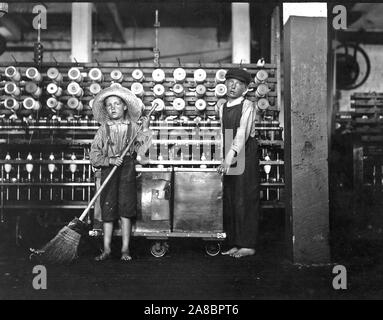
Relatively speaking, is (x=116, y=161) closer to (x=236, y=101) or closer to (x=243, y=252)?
(x=236, y=101)

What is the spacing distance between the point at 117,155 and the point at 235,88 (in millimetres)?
1382

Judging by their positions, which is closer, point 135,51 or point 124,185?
point 124,185

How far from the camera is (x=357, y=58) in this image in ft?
33.6

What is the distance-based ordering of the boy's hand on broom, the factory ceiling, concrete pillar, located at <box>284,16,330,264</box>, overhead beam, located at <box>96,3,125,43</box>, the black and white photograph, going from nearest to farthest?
the black and white photograph → concrete pillar, located at <box>284,16,330,264</box> → the boy's hand on broom → overhead beam, located at <box>96,3,125,43</box> → the factory ceiling

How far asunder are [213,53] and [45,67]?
4533mm

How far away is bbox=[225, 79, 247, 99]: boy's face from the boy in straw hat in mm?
917

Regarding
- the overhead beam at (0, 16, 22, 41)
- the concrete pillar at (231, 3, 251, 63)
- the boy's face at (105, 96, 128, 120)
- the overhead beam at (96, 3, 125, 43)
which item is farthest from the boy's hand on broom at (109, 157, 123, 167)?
the overhead beam at (0, 16, 22, 41)

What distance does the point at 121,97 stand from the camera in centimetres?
486

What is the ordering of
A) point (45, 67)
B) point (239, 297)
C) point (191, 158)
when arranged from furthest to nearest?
1. point (45, 67)
2. point (191, 158)
3. point (239, 297)

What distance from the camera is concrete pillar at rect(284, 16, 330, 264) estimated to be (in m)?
4.29

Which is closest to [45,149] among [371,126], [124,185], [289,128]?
[124,185]

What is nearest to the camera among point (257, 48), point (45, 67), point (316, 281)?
point (316, 281)

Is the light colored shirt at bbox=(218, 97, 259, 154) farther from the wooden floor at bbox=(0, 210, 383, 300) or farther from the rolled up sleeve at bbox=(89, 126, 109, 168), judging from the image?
the rolled up sleeve at bbox=(89, 126, 109, 168)
